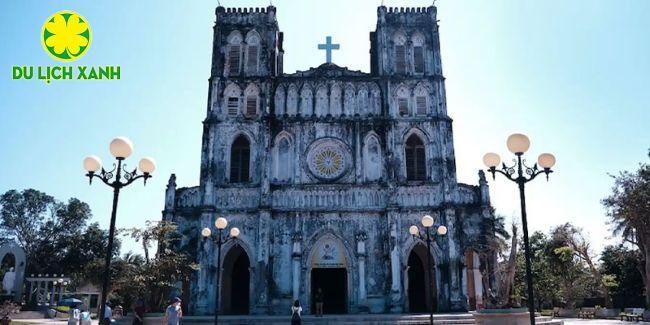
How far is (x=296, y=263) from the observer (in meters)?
25.9

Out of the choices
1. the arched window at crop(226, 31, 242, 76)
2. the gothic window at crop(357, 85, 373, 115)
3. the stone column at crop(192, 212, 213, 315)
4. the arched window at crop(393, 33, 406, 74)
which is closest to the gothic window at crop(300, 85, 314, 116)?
the gothic window at crop(357, 85, 373, 115)

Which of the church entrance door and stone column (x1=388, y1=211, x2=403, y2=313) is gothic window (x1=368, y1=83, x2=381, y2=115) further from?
the church entrance door

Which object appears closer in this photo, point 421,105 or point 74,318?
point 74,318

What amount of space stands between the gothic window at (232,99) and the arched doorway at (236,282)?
288 inches

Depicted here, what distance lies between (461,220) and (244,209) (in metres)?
11.0

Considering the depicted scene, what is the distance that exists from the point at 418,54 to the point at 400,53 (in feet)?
3.39

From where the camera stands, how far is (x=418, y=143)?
94.1 ft

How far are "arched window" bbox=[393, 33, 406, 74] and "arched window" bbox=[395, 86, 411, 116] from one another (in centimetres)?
118

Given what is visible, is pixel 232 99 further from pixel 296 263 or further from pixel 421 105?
pixel 421 105

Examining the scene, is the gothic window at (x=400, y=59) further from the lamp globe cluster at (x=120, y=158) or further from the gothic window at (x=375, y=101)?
the lamp globe cluster at (x=120, y=158)

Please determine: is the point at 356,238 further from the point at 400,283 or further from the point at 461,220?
the point at 461,220

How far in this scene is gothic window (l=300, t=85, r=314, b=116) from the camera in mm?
28969

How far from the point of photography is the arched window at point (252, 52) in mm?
29641

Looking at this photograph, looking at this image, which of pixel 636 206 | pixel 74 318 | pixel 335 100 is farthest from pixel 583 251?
pixel 74 318
